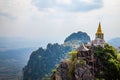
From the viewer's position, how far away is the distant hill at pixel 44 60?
119 meters

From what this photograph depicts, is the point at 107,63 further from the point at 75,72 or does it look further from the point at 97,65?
the point at 75,72

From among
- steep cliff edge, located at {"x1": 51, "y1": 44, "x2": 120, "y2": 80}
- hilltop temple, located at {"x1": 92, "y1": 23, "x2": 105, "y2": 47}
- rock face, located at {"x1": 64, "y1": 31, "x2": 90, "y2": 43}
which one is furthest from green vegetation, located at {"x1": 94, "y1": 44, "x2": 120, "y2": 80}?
rock face, located at {"x1": 64, "y1": 31, "x2": 90, "y2": 43}

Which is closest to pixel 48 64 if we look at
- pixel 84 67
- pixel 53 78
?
pixel 53 78

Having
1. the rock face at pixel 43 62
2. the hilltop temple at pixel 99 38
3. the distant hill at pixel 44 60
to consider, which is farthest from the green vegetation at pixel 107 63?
the rock face at pixel 43 62

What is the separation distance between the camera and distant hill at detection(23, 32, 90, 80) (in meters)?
119

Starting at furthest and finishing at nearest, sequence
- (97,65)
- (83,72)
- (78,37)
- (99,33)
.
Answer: (78,37) → (99,33) → (97,65) → (83,72)

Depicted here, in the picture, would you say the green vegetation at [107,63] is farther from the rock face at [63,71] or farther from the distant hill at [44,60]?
the distant hill at [44,60]

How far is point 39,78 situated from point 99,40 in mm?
75093

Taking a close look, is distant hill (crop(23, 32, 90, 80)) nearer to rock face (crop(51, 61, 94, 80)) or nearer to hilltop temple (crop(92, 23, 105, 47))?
rock face (crop(51, 61, 94, 80))

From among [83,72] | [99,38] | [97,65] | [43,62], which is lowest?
[83,72]

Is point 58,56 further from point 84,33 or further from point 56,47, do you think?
point 84,33

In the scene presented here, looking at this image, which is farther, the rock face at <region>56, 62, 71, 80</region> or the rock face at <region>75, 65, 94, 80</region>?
the rock face at <region>56, 62, 71, 80</region>

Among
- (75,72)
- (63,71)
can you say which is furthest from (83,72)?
(63,71)

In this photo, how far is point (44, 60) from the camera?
125m
